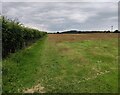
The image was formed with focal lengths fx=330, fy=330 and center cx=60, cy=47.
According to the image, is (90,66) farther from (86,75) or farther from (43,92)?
(43,92)

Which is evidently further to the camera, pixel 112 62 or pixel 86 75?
pixel 112 62

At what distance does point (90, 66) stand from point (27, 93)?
30.6 ft

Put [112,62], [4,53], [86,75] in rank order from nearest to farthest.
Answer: [86,75] → [112,62] → [4,53]

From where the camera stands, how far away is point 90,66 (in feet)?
79.0

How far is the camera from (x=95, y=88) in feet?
55.3

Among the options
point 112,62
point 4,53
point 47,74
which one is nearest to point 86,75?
point 47,74

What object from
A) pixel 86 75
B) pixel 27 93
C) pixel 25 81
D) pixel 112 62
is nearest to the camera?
pixel 27 93

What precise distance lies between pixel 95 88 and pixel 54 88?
6.94 feet

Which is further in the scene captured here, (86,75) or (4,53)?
(4,53)

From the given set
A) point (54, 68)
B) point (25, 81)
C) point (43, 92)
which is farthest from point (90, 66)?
point (43, 92)

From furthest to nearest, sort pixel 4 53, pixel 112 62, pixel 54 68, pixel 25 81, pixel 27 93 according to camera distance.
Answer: pixel 4 53
pixel 112 62
pixel 54 68
pixel 25 81
pixel 27 93

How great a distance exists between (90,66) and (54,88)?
802 centimetres

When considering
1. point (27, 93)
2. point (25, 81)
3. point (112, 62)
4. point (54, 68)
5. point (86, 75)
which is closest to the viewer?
point (27, 93)

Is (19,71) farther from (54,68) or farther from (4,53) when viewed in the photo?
(4,53)
